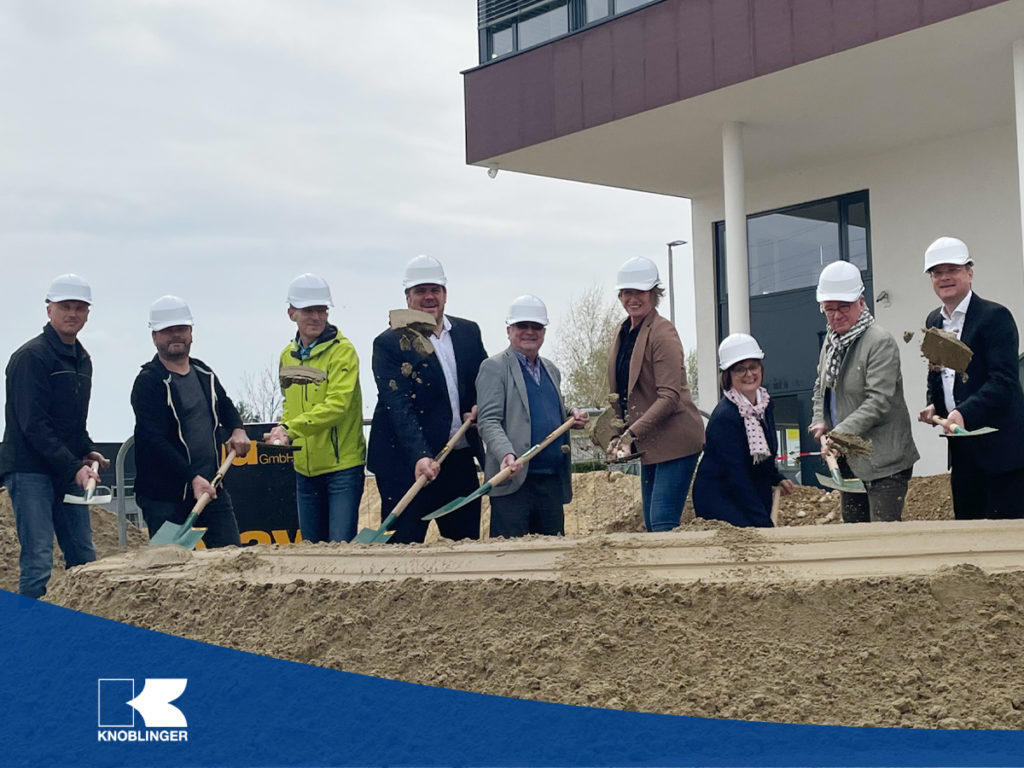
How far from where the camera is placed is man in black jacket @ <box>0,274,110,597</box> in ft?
19.4

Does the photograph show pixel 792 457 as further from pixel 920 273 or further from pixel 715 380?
pixel 920 273

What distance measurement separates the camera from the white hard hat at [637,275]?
5910mm

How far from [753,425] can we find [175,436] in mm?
3051

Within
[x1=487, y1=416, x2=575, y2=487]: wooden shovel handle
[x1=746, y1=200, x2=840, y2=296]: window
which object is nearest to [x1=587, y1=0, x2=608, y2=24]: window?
[x1=746, y1=200, x2=840, y2=296]: window

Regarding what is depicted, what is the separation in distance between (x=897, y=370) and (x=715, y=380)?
11838mm

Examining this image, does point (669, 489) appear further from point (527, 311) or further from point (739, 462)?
point (527, 311)

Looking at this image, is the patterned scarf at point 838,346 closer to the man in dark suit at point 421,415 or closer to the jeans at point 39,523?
the man in dark suit at point 421,415

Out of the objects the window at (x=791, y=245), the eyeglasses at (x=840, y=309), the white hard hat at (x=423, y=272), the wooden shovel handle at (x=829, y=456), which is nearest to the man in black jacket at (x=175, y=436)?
the white hard hat at (x=423, y=272)

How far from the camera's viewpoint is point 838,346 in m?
5.39

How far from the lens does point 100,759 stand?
12.4 feet

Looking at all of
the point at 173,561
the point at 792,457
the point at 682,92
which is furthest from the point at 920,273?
the point at 173,561

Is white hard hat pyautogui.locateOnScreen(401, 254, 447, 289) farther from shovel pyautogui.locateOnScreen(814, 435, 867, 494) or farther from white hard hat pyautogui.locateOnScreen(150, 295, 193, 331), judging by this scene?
shovel pyautogui.locateOnScreen(814, 435, 867, 494)

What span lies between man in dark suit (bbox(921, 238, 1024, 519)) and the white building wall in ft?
29.8

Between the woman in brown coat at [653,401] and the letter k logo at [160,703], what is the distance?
8.32 feet
